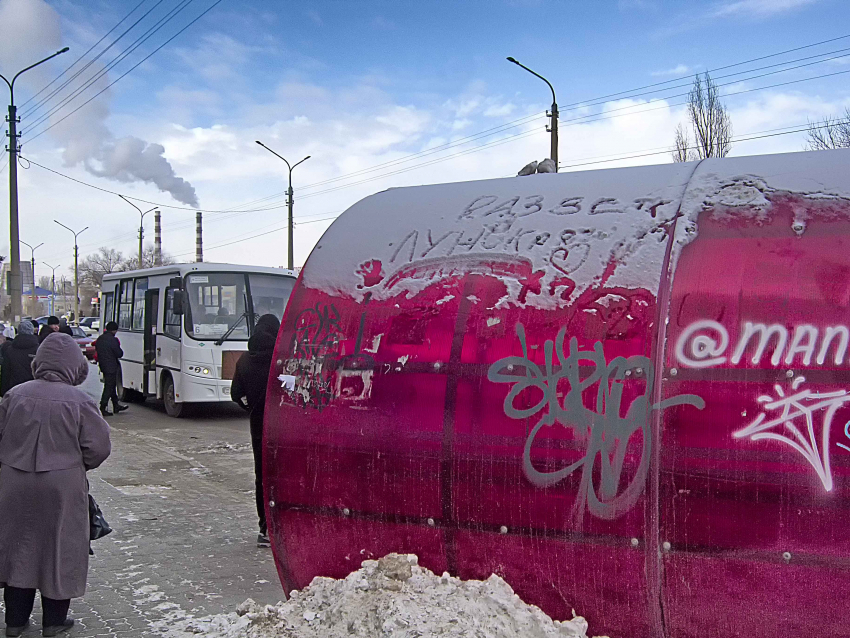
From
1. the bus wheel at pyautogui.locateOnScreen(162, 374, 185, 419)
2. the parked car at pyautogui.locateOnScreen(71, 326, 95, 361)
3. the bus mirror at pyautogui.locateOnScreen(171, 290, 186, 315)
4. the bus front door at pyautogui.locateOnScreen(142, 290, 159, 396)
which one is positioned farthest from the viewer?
the parked car at pyautogui.locateOnScreen(71, 326, 95, 361)

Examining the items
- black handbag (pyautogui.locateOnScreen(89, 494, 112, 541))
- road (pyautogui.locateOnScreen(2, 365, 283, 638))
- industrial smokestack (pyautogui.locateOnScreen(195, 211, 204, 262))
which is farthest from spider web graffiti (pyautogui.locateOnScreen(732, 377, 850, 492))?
industrial smokestack (pyautogui.locateOnScreen(195, 211, 204, 262))

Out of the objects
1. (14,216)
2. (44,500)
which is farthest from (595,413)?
(14,216)

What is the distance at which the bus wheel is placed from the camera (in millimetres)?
14406

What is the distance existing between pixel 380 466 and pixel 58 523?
211 centimetres

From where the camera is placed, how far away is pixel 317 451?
143 inches

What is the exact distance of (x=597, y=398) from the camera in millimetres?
3016

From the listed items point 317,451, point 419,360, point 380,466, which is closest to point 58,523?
point 317,451

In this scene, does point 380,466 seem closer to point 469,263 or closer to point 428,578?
point 428,578

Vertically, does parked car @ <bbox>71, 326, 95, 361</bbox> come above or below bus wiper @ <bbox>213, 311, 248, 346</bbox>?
below

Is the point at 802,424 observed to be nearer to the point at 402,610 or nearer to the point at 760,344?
the point at 760,344

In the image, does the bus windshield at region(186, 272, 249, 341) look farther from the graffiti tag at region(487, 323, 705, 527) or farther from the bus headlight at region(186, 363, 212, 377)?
the graffiti tag at region(487, 323, 705, 527)

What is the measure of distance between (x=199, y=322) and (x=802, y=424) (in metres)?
12.2

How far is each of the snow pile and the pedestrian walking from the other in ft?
4.36

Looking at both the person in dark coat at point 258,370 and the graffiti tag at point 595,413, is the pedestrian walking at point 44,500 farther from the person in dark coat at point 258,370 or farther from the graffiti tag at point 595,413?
the graffiti tag at point 595,413
